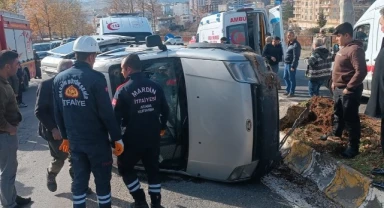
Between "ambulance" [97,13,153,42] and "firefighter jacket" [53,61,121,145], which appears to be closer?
"firefighter jacket" [53,61,121,145]

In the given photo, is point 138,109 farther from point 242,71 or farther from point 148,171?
point 242,71

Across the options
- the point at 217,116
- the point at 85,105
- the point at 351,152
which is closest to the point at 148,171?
the point at 217,116

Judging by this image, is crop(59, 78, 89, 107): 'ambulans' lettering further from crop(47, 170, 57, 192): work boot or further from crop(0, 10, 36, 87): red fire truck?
crop(0, 10, 36, 87): red fire truck

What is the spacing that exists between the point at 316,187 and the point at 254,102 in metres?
1.34

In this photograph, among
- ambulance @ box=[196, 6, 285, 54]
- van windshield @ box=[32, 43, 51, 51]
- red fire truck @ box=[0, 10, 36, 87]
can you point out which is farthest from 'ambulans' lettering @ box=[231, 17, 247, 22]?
van windshield @ box=[32, 43, 51, 51]

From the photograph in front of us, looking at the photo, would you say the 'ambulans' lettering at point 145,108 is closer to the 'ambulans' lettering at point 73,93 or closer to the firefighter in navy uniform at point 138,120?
the firefighter in navy uniform at point 138,120

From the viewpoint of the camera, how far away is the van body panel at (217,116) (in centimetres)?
448

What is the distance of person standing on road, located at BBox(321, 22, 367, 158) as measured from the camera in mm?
5055

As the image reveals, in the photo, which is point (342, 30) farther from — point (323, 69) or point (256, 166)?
Result: point (323, 69)

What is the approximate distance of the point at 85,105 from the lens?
3771mm

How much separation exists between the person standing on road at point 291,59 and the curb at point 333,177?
5271 millimetres

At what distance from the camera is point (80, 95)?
3.75 m

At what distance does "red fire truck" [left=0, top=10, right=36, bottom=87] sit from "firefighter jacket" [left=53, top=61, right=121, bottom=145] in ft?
37.5

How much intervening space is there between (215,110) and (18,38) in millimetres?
13494
